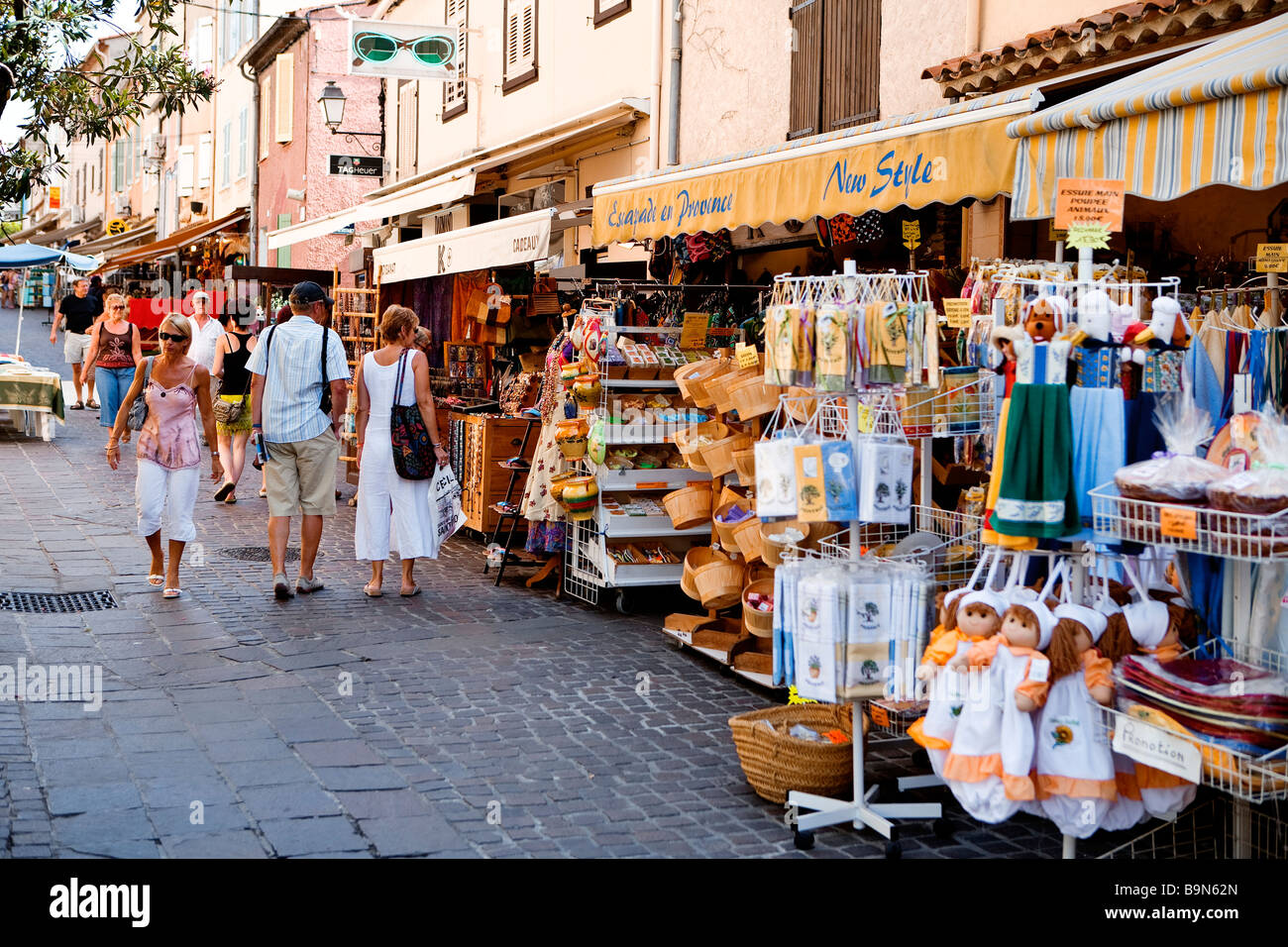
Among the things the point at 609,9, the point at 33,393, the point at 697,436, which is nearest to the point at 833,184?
the point at 697,436

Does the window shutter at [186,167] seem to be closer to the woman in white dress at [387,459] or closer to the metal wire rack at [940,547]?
the woman in white dress at [387,459]

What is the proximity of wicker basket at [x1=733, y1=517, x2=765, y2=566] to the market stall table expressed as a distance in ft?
41.1

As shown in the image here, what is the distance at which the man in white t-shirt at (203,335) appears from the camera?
13.1 metres

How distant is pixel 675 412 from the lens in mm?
8398

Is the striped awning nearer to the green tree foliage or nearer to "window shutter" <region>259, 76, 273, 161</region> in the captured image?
the green tree foliage

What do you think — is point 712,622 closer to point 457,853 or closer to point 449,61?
point 457,853

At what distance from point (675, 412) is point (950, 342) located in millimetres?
2473

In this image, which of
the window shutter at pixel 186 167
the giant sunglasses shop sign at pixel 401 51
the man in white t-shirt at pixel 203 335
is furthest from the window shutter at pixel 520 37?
the window shutter at pixel 186 167

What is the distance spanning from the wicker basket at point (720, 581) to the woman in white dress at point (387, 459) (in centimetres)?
224

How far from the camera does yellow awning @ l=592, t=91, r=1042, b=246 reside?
5.45 metres

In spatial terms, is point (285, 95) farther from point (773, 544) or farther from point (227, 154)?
point (773, 544)

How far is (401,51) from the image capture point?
14.7 m

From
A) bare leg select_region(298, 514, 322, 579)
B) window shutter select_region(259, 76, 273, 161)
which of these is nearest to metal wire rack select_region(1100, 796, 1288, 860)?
bare leg select_region(298, 514, 322, 579)
